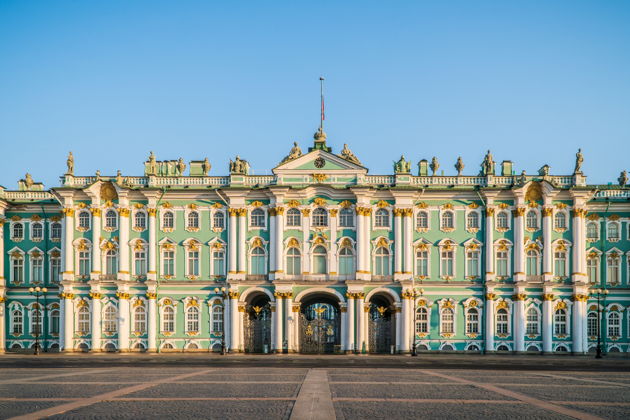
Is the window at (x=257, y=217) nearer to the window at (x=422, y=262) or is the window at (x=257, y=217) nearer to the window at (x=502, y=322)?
the window at (x=422, y=262)

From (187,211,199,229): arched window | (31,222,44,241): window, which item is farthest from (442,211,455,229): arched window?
(31,222,44,241): window

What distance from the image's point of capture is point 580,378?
3784 centimetres

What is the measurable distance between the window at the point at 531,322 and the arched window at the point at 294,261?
21.0m

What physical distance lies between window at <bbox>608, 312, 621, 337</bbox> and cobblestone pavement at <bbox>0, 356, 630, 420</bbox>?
25.9 metres

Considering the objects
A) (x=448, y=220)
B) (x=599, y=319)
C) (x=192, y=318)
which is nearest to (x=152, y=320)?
(x=192, y=318)

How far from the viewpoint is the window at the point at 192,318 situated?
6531 cm

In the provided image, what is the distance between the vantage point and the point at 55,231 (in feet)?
222

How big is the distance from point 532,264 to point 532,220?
4.00 meters

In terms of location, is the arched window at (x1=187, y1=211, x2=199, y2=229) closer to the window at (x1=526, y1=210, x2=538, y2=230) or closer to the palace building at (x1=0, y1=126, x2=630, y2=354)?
the palace building at (x1=0, y1=126, x2=630, y2=354)

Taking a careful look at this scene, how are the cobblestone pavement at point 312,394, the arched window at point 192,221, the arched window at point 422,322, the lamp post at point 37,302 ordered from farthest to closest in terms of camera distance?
the arched window at point 192,221, the arched window at point 422,322, the lamp post at point 37,302, the cobblestone pavement at point 312,394

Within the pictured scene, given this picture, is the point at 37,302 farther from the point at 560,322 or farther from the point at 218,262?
the point at 560,322

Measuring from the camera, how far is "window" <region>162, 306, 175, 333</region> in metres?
65.4

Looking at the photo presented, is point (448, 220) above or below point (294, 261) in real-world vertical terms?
above

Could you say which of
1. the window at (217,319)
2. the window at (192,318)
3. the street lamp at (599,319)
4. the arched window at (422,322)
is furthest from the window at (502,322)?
the window at (192,318)
